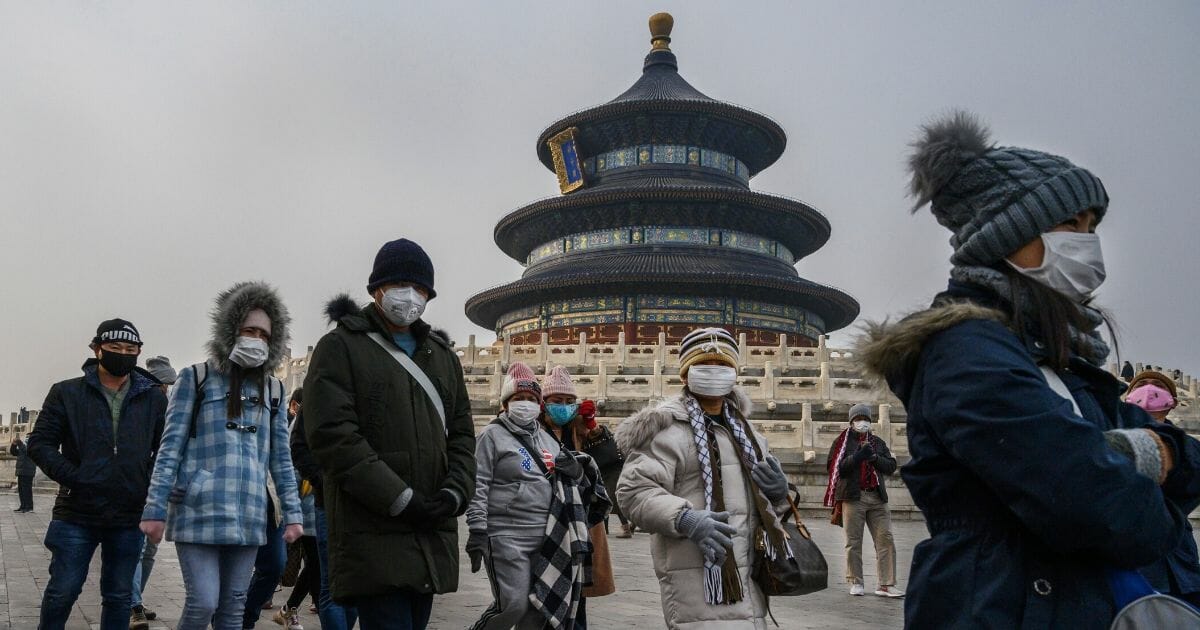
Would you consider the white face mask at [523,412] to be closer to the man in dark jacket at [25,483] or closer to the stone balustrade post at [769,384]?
the stone balustrade post at [769,384]

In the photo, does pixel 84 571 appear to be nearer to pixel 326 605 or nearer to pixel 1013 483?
pixel 326 605

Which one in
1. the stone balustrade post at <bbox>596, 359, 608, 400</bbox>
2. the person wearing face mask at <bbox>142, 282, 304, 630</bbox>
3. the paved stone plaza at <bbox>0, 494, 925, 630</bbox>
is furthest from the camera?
the stone balustrade post at <bbox>596, 359, 608, 400</bbox>

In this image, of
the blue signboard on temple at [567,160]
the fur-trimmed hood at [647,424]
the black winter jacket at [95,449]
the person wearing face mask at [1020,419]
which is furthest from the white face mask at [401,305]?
the blue signboard on temple at [567,160]

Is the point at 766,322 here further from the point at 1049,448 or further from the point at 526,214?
the point at 1049,448

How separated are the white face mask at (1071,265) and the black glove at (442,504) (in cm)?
215

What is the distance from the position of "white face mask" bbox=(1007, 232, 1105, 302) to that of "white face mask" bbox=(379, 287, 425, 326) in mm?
2327

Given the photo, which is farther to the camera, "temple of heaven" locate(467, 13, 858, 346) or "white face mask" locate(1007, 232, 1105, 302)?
"temple of heaven" locate(467, 13, 858, 346)

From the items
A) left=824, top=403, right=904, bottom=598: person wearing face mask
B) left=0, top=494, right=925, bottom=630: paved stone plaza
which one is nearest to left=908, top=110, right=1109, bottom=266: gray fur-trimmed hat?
left=0, top=494, right=925, bottom=630: paved stone plaza

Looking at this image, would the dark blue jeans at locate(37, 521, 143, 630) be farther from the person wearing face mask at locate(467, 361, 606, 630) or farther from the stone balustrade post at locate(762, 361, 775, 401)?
the stone balustrade post at locate(762, 361, 775, 401)

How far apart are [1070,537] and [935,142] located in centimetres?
86

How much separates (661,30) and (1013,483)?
38.1 metres

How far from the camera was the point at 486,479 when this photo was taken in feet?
15.5

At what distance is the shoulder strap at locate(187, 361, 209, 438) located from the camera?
14.1 feet

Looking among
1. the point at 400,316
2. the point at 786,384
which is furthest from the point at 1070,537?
the point at 786,384
